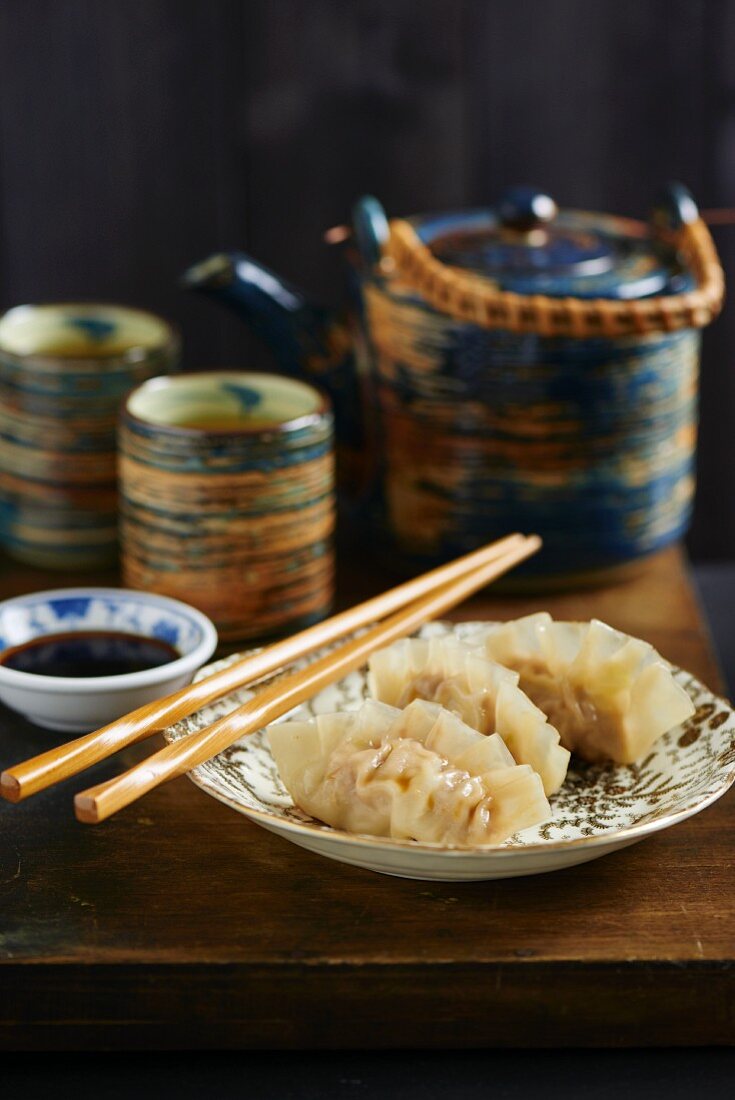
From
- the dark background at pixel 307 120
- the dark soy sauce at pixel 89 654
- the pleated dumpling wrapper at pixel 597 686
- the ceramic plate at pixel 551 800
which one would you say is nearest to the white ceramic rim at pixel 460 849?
the ceramic plate at pixel 551 800

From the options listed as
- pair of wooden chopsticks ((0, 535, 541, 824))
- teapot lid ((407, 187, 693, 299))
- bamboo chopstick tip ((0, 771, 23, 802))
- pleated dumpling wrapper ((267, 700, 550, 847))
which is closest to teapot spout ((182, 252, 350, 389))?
teapot lid ((407, 187, 693, 299))

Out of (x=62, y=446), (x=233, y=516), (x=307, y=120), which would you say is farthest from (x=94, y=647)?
(x=307, y=120)

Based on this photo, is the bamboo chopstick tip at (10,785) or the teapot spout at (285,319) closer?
the bamboo chopstick tip at (10,785)

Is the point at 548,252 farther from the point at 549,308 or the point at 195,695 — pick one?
the point at 195,695

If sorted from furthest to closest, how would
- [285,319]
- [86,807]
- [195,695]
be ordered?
[285,319] < [195,695] < [86,807]

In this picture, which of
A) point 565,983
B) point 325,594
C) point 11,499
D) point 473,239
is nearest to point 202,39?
point 473,239

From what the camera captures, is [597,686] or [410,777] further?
[597,686]

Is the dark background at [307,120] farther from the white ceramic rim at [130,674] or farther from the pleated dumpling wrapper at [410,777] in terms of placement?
the pleated dumpling wrapper at [410,777]
